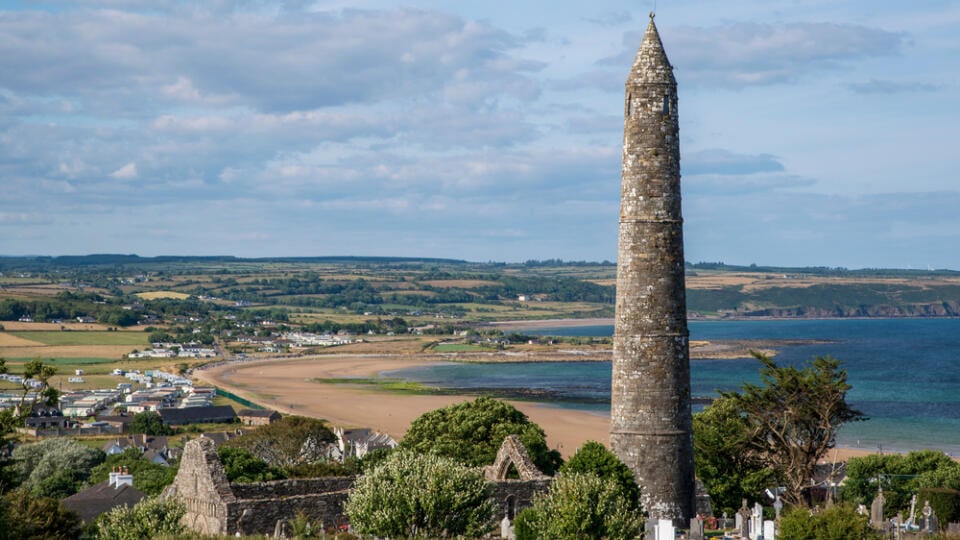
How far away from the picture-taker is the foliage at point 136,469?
49.5 meters

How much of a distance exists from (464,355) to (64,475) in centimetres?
12311

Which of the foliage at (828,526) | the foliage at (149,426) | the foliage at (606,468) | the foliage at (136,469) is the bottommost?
the foliage at (149,426)

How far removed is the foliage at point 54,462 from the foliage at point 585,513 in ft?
120

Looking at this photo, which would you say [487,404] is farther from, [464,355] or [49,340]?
[49,340]

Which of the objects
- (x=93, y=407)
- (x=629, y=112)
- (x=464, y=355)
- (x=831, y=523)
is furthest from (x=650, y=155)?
(x=464, y=355)

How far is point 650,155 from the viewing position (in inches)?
1160

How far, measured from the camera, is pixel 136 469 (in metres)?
58.2

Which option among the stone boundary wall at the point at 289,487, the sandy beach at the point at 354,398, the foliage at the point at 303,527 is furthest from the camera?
the sandy beach at the point at 354,398

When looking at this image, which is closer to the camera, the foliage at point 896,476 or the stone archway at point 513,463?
the stone archway at point 513,463

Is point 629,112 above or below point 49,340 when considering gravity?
above

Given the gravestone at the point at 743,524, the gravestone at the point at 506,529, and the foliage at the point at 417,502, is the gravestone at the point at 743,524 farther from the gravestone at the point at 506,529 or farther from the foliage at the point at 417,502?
the foliage at the point at 417,502

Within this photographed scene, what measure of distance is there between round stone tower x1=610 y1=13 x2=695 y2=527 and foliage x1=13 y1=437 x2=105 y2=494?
3639 centimetres

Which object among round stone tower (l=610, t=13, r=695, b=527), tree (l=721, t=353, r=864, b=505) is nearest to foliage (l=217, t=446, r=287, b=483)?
tree (l=721, t=353, r=864, b=505)

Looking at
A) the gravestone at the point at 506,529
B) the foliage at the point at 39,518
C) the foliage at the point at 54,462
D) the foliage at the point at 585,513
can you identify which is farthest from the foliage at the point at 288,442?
the foliage at the point at 585,513
